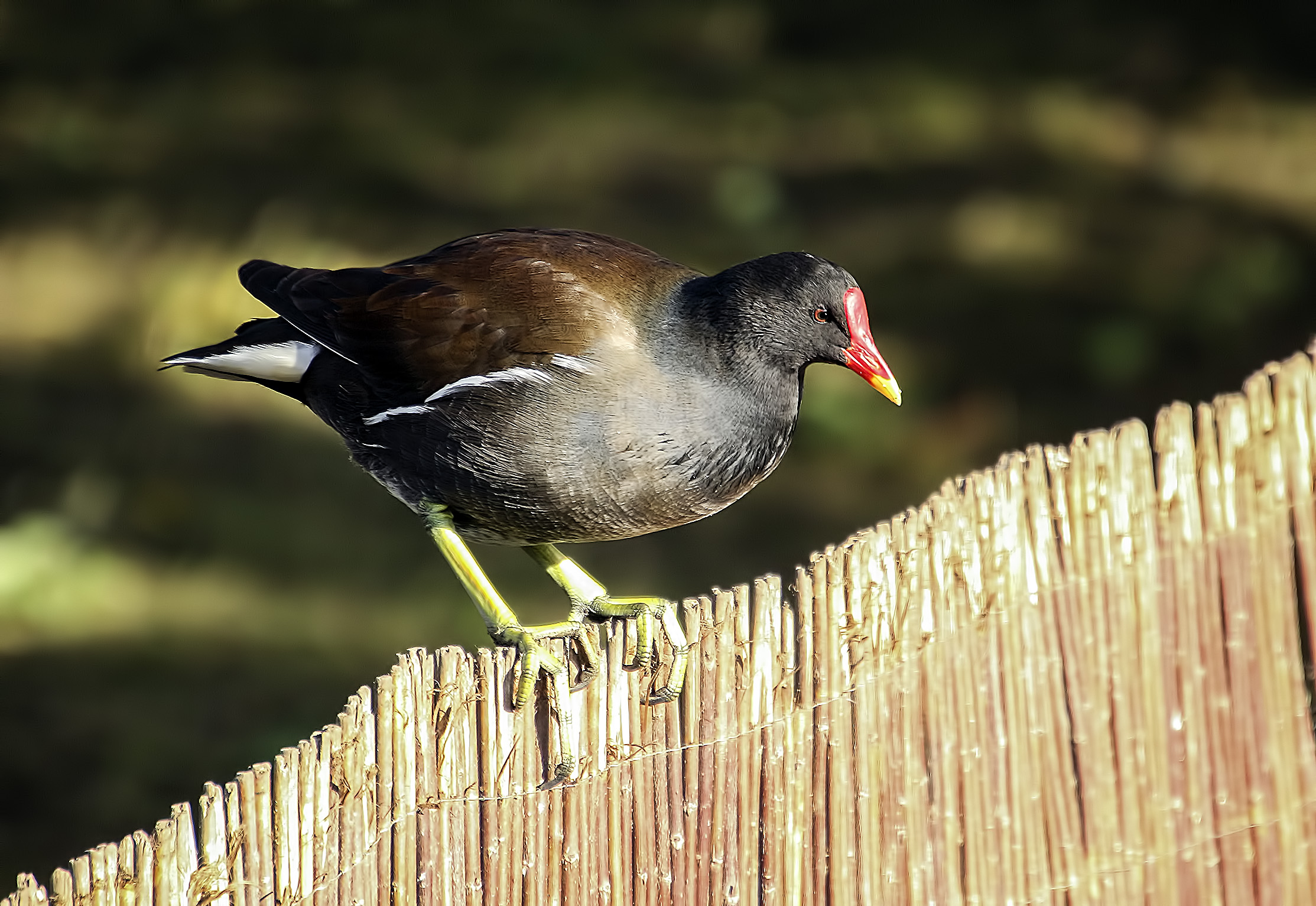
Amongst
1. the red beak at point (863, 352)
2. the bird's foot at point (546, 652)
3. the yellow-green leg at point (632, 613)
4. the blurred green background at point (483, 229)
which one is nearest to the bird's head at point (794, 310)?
the red beak at point (863, 352)

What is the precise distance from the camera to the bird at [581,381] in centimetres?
260

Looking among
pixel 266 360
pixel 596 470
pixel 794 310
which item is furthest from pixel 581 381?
pixel 266 360

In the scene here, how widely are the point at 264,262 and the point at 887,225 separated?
12.9 ft

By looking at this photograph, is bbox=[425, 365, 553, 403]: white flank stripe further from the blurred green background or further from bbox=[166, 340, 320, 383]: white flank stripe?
the blurred green background

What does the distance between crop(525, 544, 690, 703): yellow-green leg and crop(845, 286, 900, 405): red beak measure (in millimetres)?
572

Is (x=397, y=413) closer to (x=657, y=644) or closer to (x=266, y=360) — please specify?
(x=266, y=360)

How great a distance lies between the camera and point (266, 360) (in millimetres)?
3098

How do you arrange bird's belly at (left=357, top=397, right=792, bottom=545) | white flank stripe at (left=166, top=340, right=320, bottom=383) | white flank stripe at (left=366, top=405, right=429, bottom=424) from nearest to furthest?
bird's belly at (left=357, top=397, right=792, bottom=545)
white flank stripe at (left=366, top=405, right=429, bottom=424)
white flank stripe at (left=166, top=340, right=320, bottom=383)

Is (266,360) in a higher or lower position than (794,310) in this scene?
higher

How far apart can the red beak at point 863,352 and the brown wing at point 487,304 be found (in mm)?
356

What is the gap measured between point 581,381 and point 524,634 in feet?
1.54

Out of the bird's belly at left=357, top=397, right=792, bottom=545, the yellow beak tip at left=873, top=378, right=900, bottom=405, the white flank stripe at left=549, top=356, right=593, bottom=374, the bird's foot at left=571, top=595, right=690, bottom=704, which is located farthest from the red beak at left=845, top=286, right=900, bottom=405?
the bird's foot at left=571, top=595, right=690, bottom=704

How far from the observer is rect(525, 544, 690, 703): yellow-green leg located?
2.19 meters

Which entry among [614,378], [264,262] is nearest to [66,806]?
[264,262]
